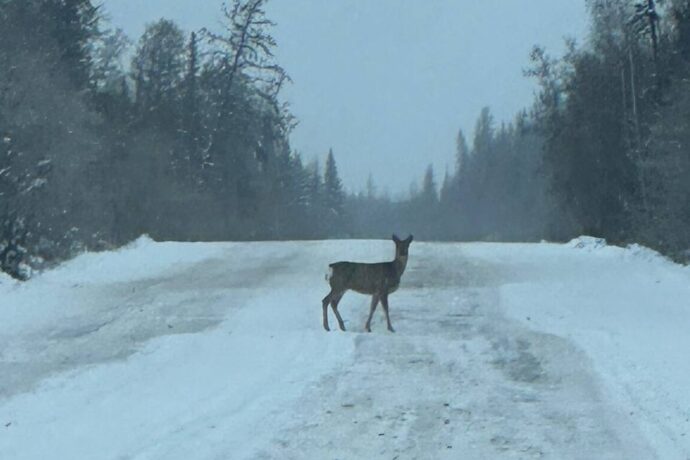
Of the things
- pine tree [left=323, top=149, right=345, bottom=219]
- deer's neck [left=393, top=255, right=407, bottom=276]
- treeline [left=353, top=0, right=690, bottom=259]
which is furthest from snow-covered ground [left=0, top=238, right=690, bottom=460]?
pine tree [left=323, top=149, right=345, bottom=219]

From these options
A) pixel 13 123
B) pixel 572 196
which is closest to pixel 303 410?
pixel 13 123

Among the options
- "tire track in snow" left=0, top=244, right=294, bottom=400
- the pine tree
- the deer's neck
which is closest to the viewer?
"tire track in snow" left=0, top=244, right=294, bottom=400

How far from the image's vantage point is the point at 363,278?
1591 cm

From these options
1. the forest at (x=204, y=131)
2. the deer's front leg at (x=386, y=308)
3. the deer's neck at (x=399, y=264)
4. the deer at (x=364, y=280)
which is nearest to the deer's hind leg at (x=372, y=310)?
the deer at (x=364, y=280)

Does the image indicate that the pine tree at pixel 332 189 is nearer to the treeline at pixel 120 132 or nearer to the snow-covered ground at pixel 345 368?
the treeline at pixel 120 132

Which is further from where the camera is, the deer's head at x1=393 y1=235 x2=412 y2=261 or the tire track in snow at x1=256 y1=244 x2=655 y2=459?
the deer's head at x1=393 y1=235 x2=412 y2=261

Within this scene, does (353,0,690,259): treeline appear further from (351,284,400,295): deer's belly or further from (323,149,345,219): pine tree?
(323,149,345,219): pine tree

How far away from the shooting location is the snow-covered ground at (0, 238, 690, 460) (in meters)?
9.20

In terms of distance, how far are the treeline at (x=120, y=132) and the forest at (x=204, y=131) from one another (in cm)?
8

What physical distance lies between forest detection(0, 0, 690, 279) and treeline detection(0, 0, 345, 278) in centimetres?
8

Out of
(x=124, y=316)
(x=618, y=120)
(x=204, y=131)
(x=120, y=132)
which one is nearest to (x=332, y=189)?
(x=204, y=131)

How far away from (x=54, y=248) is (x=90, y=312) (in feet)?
31.3

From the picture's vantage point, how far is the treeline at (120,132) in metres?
25.9

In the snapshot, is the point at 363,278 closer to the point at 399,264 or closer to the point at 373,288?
the point at 373,288
